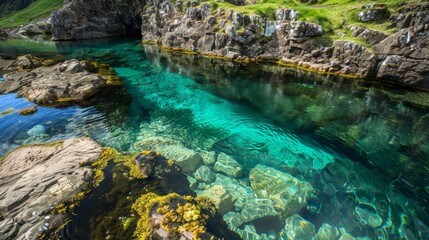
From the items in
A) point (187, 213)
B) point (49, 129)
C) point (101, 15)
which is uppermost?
point (101, 15)

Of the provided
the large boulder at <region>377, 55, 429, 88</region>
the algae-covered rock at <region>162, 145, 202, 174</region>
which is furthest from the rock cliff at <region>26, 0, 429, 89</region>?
the algae-covered rock at <region>162, 145, 202, 174</region>

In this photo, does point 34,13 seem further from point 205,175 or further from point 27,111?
point 205,175

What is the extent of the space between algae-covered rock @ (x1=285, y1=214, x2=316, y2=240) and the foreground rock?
24.2 metres

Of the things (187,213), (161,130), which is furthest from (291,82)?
(187,213)

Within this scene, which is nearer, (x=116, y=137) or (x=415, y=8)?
(x=116, y=137)

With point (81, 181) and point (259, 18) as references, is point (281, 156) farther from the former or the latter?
point (259, 18)

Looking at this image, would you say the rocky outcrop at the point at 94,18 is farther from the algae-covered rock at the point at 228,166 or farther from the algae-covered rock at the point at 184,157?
the algae-covered rock at the point at 228,166

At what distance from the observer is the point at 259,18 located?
42.3 metres

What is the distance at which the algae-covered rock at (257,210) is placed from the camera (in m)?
10.5

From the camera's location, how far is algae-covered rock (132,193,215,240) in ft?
28.6

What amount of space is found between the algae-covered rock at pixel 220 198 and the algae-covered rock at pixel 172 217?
41 cm

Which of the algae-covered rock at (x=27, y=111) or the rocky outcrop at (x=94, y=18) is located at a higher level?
the rocky outcrop at (x=94, y=18)

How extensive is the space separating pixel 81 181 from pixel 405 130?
77.7ft

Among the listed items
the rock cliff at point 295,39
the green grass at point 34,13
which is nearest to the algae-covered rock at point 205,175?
the rock cliff at point 295,39
